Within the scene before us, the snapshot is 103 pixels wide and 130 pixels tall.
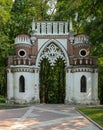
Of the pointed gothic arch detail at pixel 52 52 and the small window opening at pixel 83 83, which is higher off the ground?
the pointed gothic arch detail at pixel 52 52

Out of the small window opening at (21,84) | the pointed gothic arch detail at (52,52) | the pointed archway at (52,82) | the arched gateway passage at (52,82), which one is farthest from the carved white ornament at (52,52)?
the pointed archway at (52,82)

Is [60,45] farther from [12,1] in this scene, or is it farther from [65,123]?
[65,123]

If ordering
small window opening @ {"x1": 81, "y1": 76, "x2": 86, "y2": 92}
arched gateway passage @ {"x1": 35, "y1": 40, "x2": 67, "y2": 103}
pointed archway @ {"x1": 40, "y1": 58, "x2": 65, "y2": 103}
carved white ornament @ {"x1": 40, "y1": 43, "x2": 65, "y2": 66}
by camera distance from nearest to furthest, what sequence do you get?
small window opening @ {"x1": 81, "y1": 76, "x2": 86, "y2": 92} < carved white ornament @ {"x1": 40, "y1": 43, "x2": 65, "y2": 66} < arched gateway passage @ {"x1": 35, "y1": 40, "x2": 67, "y2": 103} < pointed archway @ {"x1": 40, "y1": 58, "x2": 65, "y2": 103}

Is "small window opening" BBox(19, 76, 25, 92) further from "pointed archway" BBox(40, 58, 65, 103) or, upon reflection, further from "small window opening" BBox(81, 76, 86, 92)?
"small window opening" BBox(81, 76, 86, 92)

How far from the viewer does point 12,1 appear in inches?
1350

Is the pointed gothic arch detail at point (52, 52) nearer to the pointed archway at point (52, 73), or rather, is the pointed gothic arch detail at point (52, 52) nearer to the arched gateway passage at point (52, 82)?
the pointed archway at point (52, 73)

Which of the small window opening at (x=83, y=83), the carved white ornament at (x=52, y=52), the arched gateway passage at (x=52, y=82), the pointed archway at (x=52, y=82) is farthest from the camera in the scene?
the pointed archway at (x=52, y=82)

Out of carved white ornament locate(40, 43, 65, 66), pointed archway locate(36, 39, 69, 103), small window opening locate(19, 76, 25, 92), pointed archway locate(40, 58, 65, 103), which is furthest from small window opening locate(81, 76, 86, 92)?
pointed archway locate(40, 58, 65, 103)

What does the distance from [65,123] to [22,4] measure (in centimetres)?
2236

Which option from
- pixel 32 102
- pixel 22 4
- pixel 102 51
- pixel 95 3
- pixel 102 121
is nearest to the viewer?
pixel 102 121

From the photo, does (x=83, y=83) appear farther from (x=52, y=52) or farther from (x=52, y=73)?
(x=52, y=73)

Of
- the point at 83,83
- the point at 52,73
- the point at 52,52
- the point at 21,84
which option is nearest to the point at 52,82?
the point at 52,73

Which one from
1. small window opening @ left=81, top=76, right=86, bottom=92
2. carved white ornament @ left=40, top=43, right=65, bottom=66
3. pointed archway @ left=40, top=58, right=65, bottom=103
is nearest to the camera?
small window opening @ left=81, top=76, right=86, bottom=92

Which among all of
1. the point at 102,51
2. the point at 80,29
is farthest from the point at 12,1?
the point at 102,51
